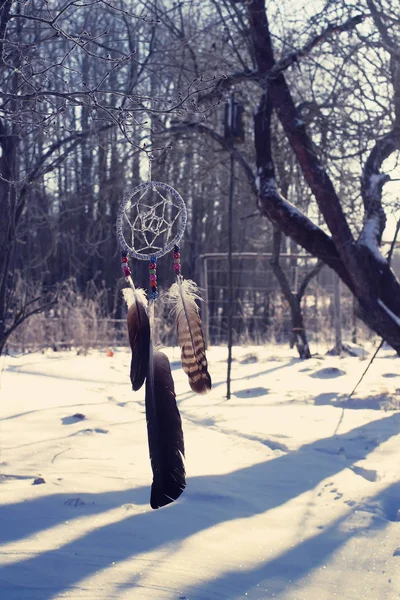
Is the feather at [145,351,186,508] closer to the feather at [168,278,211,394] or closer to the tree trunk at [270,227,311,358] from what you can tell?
the feather at [168,278,211,394]

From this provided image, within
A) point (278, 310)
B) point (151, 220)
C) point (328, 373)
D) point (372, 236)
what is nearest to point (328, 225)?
point (372, 236)

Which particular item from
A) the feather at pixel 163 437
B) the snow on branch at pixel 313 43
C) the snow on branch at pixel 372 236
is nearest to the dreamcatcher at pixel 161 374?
the feather at pixel 163 437

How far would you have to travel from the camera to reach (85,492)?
11.8ft

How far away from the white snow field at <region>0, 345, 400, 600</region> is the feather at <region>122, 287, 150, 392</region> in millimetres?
807

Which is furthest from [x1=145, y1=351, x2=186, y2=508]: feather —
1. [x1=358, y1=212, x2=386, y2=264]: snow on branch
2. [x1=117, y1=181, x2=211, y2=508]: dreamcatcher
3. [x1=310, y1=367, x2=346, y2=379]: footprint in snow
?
[x1=310, y1=367, x2=346, y2=379]: footprint in snow

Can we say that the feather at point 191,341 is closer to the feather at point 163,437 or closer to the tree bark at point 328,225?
the feather at point 163,437

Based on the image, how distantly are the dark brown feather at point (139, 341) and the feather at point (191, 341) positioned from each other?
0.16 meters

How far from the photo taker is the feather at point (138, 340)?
2398 millimetres

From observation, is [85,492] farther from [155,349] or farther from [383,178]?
[383,178]

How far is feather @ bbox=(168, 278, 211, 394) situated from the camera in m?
2.53

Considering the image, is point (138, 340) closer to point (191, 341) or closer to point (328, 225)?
point (191, 341)

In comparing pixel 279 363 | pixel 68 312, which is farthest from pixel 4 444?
pixel 68 312

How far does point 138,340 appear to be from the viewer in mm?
2436

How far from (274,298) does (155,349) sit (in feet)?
Answer: 41.8
